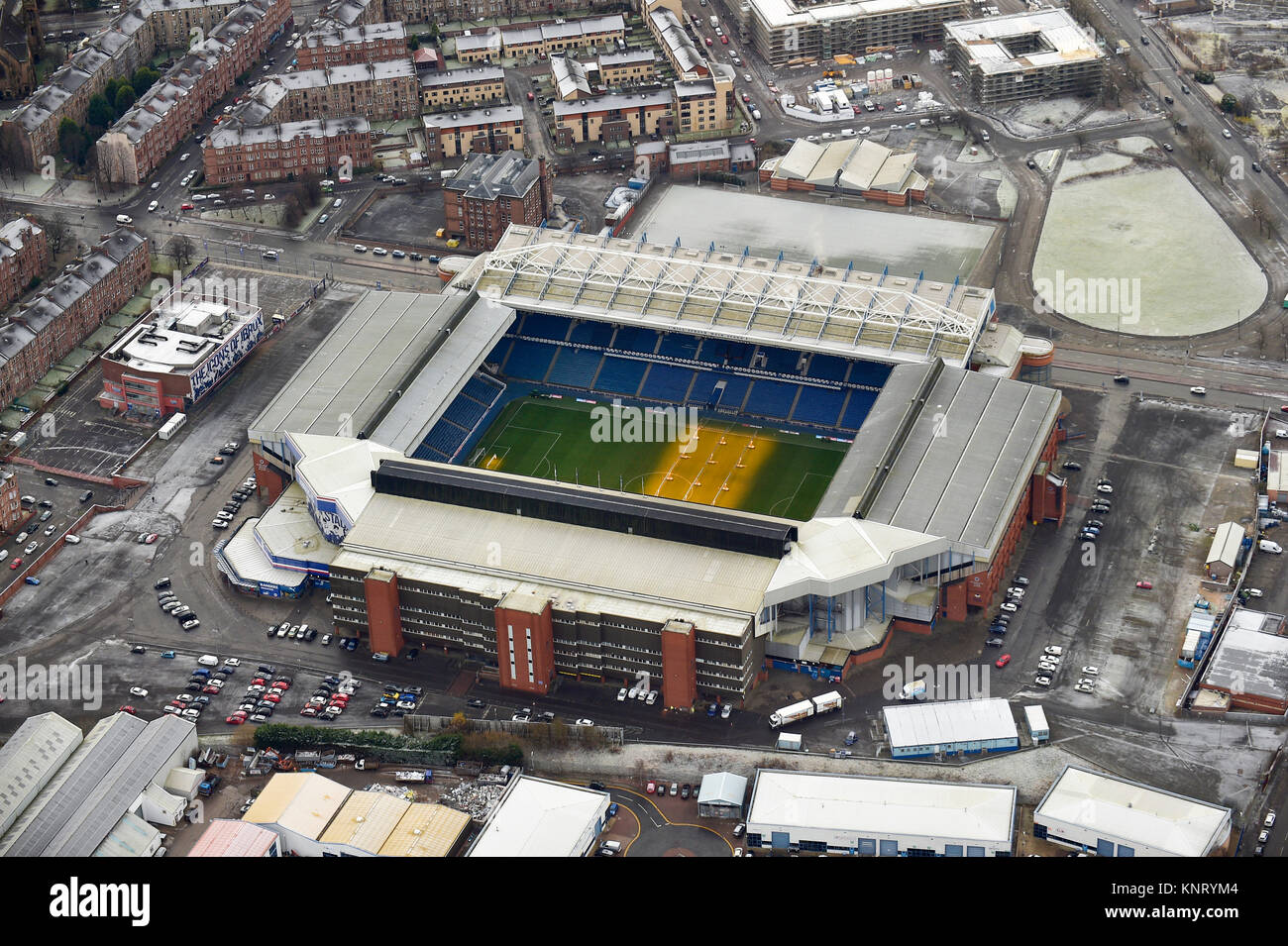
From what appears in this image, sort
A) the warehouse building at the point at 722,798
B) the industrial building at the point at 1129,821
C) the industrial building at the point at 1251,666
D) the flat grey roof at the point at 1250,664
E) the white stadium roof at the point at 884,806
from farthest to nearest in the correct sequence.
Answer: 1. the flat grey roof at the point at 1250,664
2. the industrial building at the point at 1251,666
3. the warehouse building at the point at 722,798
4. the white stadium roof at the point at 884,806
5. the industrial building at the point at 1129,821

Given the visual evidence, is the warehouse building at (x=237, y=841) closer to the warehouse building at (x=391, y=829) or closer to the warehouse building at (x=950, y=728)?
the warehouse building at (x=391, y=829)

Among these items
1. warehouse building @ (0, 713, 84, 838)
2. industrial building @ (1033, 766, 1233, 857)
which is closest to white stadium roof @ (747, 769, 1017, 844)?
industrial building @ (1033, 766, 1233, 857)

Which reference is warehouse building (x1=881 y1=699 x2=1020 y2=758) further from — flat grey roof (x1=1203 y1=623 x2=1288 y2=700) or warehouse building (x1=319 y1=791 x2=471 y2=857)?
warehouse building (x1=319 y1=791 x2=471 y2=857)

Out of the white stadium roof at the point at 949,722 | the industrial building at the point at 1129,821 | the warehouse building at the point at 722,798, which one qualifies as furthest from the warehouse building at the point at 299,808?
the industrial building at the point at 1129,821

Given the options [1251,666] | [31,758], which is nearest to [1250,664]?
[1251,666]

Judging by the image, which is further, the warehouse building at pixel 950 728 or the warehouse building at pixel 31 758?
the warehouse building at pixel 950 728

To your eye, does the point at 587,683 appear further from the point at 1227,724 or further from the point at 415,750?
the point at 1227,724

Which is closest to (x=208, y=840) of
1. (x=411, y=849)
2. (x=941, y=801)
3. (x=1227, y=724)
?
(x=411, y=849)
